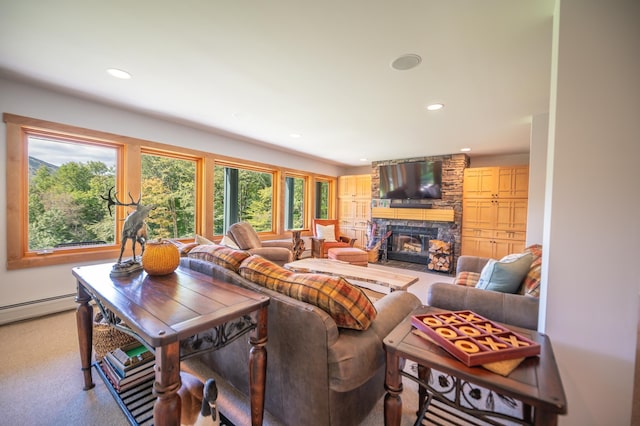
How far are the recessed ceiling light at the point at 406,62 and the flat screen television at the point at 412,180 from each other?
12.2 ft

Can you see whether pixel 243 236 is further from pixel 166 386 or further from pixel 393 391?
pixel 393 391

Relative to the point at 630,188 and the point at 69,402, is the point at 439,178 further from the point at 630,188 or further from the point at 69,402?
the point at 69,402

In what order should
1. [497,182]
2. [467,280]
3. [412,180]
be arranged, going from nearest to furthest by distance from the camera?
[467,280], [497,182], [412,180]

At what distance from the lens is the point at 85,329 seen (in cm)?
162

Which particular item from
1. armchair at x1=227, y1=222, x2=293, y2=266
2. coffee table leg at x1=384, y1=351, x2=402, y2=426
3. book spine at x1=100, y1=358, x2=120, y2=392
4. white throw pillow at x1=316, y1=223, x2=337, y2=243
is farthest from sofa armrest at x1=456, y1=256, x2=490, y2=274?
book spine at x1=100, y1=358, x2=120, y2=392

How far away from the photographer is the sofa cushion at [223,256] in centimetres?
163

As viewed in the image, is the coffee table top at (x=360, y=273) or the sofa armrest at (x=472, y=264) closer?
the coffee table top at (x=360, y=273)

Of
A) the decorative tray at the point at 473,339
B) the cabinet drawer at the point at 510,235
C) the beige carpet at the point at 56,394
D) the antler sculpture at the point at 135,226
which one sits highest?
the antler sculpture at the point at 135,226

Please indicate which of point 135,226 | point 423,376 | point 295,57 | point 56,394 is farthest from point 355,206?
point 56,394

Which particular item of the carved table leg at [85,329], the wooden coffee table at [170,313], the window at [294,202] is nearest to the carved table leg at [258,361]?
the wooden coffee table at [170,313]

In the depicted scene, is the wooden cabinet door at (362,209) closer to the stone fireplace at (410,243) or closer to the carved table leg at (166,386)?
the stone fireplace at (410,243)

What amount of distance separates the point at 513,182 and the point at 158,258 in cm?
552

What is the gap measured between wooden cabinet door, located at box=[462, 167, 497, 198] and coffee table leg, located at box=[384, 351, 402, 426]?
193 inches

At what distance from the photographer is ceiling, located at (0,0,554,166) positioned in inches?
59.1
